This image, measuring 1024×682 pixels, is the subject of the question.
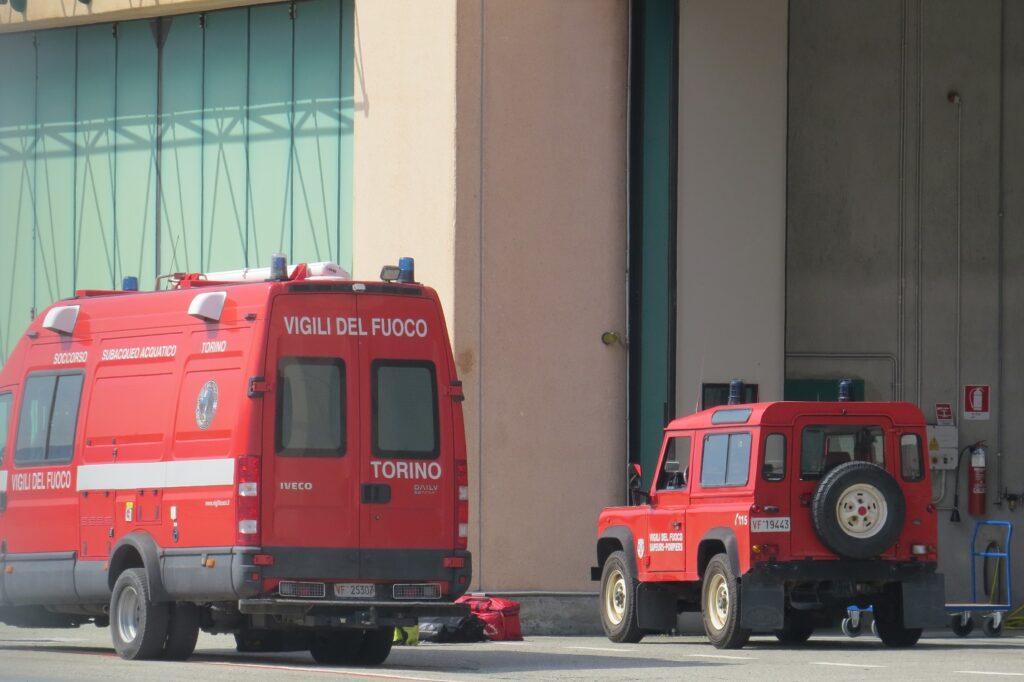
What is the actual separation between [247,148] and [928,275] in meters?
9.35

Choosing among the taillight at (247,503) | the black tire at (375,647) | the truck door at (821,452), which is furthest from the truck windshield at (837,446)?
the taillight at (247,503)

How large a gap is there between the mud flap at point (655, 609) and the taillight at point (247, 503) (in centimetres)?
656

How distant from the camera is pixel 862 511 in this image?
1811cm

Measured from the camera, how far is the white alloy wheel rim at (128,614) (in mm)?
15445

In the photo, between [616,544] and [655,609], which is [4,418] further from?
[655,609]

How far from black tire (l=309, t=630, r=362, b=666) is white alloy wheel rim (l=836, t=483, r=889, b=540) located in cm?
480

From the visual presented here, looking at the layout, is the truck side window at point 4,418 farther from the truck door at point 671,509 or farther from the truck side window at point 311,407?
the truck door at point 671,509

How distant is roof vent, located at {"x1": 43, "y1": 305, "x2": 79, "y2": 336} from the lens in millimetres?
16781

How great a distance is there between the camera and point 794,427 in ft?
60.1

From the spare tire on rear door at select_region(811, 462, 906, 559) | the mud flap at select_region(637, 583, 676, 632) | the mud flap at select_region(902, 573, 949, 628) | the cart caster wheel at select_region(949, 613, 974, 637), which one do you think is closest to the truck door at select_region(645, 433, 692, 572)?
the mud flap at select_region(637, 583, 676, 632)

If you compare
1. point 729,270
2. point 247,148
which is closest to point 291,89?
point 247,148

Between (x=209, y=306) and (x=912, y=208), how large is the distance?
46.2ft

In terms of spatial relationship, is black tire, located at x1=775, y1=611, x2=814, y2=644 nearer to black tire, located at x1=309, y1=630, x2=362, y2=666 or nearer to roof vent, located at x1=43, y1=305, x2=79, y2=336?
black tire, located at x1=309, y1=630, x2=362, y2=666

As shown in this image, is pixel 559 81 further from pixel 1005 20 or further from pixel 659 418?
pixel 1005 20
